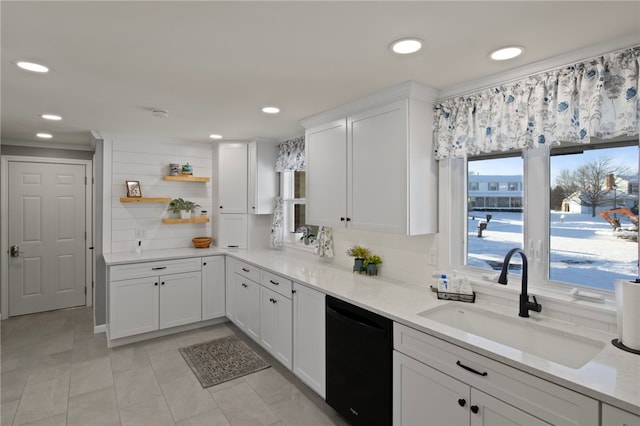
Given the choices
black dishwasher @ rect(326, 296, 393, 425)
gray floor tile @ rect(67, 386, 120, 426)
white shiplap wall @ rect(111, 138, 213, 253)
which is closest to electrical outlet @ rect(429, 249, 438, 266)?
black dishwasher @ rect(326, 296, 393, 425)

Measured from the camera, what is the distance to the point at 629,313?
1.50 metres

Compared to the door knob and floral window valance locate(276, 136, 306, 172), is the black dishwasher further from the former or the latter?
the door knob

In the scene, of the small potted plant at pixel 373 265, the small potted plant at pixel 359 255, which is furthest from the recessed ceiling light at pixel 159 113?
the small potted plant at pixel 373 265

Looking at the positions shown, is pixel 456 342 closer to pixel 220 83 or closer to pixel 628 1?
pixel 628 1

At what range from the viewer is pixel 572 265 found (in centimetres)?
198

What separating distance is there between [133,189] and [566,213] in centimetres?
419

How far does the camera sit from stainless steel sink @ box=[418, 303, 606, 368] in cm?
167

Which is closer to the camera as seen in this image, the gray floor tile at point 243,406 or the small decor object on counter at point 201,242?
the gray floor tile at point 243,406

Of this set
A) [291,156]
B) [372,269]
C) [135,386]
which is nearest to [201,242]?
[291,156]

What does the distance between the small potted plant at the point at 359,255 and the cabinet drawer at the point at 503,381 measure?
1115 millimetres

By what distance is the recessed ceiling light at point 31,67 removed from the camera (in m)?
1.93

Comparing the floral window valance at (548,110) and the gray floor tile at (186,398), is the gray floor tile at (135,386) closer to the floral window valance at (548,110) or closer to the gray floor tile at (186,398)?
the gray floor tile at (186,398)

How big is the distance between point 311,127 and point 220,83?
1.10 m

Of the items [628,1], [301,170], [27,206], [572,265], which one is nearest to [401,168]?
[572,265]
